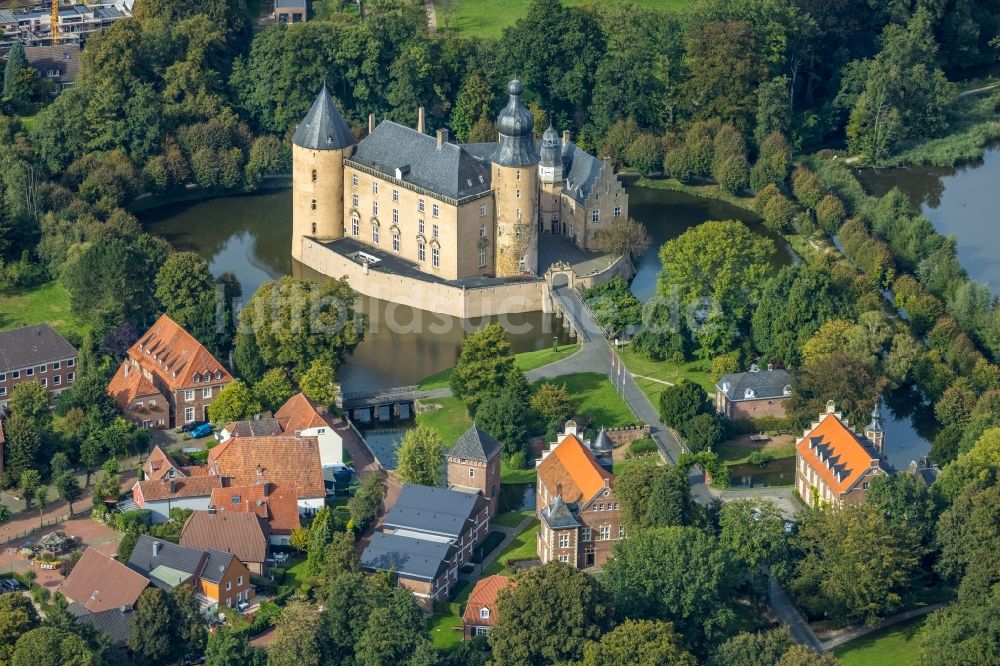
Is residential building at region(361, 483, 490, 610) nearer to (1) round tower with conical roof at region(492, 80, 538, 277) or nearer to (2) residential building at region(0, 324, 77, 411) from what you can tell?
(2) residential building at region(0, 324, 77, 411)

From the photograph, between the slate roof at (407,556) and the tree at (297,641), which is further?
the slate roof at (407,556)

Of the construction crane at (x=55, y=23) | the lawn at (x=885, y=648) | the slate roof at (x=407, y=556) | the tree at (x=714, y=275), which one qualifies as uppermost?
the construction crane at (x=55, y=23)

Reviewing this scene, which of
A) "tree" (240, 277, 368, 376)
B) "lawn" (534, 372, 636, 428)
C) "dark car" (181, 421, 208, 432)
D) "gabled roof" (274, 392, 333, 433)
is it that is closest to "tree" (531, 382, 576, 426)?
"lawn" (534, 372, 636, 428)

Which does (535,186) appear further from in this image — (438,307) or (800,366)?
(800,366)

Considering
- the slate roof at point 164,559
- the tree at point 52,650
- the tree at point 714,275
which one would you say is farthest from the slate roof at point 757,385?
the tree at point 52,650

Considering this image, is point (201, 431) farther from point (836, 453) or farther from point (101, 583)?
point (836, 453)

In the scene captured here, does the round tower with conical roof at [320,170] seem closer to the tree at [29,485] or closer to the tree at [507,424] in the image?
the tree at [507,424]

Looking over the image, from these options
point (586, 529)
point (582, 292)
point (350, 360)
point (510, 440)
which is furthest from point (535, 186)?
point (586, 529)

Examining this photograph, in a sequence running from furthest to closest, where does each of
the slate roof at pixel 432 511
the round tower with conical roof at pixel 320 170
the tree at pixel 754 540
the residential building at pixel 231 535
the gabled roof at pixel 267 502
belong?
the round tower with conical roof at pixel 320 170 < the gabled roof at pixel 267 502 < the slate roof at pixel 432 511 < the residential building at pixel 231 535 < the tree at pixel 754 540
